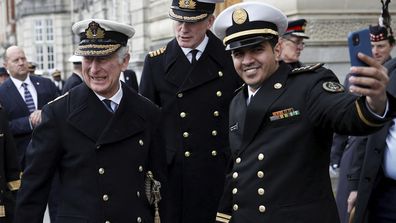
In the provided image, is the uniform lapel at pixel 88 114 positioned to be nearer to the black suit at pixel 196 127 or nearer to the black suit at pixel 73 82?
the black suit at pixel 196 127

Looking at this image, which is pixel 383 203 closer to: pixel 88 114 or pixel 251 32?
pixel 251 32

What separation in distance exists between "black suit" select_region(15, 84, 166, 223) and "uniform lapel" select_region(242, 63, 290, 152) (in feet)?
2.59

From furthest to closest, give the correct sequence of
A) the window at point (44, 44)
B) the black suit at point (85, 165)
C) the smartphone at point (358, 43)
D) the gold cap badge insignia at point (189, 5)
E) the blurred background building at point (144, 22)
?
the window at point (44, 44) < the blurred background building at point (144, 22) < the gold cap badge insignia at point (189, 5) < the black suit at point (85, 165) < the smartphone at point (358, 43)

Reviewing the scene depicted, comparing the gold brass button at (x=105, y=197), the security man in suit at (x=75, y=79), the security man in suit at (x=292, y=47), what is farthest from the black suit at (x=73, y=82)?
the gold brass button at (x=105, y=197)

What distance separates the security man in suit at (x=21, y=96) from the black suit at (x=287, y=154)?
519cm

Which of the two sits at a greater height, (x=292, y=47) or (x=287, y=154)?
(x=292, y=47)

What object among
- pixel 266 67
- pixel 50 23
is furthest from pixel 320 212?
pixel 50 23

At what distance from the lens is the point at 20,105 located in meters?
9.15

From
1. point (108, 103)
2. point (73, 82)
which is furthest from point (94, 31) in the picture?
point (73, 82)

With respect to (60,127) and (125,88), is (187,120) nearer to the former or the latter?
(125,88)

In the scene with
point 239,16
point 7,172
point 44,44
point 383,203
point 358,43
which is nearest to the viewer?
point 358,43

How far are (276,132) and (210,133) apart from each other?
1.63 meters

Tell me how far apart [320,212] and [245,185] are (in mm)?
424

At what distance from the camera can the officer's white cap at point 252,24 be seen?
3.89 m
